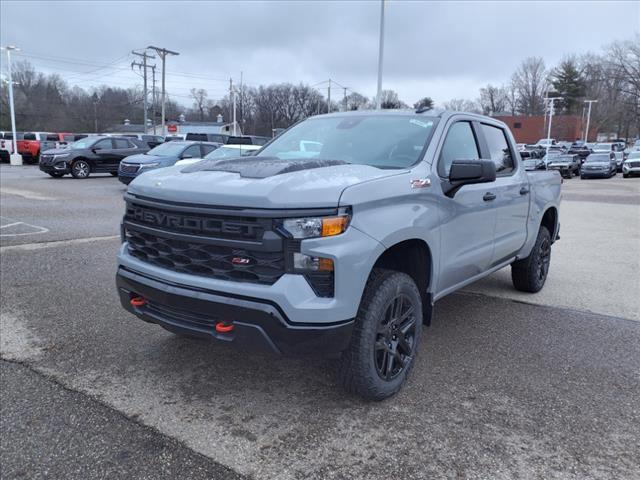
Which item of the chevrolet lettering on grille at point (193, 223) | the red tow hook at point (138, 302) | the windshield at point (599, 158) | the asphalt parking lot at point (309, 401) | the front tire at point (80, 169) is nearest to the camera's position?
the asphalt parking lot at point (309, 401)

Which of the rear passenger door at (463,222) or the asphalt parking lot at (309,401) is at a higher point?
the rear passenger door at (463,222)

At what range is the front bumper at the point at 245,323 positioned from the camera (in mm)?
2682

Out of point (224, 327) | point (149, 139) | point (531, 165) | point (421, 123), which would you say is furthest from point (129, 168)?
point (149, 139)

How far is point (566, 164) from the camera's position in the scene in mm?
33094

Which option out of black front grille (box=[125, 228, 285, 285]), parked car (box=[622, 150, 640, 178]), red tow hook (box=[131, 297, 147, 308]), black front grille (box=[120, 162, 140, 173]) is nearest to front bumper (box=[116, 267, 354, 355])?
→ black front grille (box=[125, 228, 285, 285])

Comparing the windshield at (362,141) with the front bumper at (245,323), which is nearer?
the front bumper at (245,323)

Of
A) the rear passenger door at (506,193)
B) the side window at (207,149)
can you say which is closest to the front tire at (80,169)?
the side window at (207,149)

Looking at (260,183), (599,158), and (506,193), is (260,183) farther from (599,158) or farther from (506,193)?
(599,158)

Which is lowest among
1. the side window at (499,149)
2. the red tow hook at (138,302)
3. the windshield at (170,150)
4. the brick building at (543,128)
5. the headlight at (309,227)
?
the red tow hook at (138,302)

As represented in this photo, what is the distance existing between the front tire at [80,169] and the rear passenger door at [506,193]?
60.4 ft

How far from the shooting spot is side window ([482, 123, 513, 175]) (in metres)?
4.72

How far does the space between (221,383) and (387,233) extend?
5.05ft

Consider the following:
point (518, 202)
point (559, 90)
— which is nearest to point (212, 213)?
point (518, 202)

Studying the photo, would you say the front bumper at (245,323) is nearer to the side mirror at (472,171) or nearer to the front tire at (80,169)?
the side mirror at (472,171)
